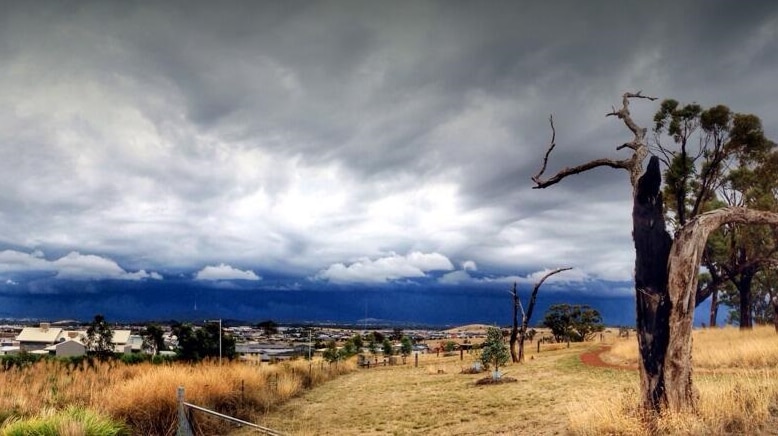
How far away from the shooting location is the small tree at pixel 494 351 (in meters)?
28.7

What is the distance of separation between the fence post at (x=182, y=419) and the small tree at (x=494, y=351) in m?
17.8

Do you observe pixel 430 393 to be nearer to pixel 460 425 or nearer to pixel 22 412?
pixel 460 425

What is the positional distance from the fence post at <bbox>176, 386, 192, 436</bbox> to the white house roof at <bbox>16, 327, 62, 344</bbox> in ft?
324

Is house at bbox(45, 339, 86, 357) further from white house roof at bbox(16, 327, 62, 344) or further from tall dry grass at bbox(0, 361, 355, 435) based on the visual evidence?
tall dry grass at bbox(0, 361, 355, 435)

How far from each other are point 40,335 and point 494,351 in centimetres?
9729

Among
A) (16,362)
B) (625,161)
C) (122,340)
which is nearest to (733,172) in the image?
(625,161)

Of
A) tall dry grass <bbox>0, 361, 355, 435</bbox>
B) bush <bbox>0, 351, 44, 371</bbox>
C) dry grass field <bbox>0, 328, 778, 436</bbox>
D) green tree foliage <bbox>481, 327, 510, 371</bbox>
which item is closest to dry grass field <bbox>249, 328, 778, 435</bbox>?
dry grass field <bbox>0, 328, 778, 436</bbox>

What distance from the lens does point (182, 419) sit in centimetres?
1331

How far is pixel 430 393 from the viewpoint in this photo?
2311 centimetres

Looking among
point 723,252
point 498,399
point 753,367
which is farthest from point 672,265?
point 723,252

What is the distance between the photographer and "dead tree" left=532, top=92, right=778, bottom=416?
10.6m

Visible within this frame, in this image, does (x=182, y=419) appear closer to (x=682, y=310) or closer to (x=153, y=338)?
(x=682, y=310)

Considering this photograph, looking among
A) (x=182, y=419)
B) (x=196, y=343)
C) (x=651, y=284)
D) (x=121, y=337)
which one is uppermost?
(x=651, y=284)

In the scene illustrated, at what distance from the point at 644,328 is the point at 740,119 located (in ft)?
84.4
